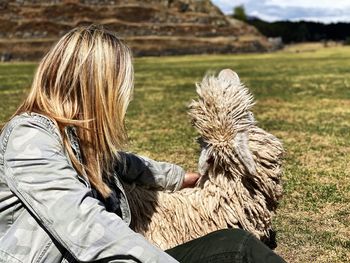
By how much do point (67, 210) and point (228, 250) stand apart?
27.5 inches

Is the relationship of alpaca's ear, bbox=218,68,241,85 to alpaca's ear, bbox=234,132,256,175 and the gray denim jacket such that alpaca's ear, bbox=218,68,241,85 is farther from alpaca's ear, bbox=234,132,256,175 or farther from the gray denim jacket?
the gray denim jacket

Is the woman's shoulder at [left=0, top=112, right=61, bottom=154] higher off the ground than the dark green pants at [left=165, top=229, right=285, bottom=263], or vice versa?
the woman's shoulder at [left=0, top=112, right=61, bottom=154]

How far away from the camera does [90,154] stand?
242cm

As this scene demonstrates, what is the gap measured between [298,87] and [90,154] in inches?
589

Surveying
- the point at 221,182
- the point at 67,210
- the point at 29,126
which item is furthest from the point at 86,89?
the point at 221,182

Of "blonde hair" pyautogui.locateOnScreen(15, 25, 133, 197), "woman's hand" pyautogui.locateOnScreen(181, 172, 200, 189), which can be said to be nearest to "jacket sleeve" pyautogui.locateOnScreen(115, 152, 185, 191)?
"woman's hand" pyautogui.locateOnScreen(181, 172, 200, 189)

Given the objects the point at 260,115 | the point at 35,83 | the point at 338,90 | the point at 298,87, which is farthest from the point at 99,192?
the point at 298,87

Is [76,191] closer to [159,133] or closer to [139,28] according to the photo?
[159,133]

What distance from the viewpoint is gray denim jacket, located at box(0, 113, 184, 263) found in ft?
7.06

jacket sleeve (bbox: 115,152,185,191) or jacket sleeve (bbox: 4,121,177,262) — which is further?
jacket sleeve (bbox: 115,152,185,191)

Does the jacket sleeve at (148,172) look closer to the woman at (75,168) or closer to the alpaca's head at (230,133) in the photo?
the alpaca's head at (230,133)

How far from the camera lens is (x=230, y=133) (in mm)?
3215

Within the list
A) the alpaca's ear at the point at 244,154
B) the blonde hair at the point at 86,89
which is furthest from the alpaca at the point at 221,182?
the blonde hair at the point at 86,89

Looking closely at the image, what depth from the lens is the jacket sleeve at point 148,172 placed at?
3248 millimetres
